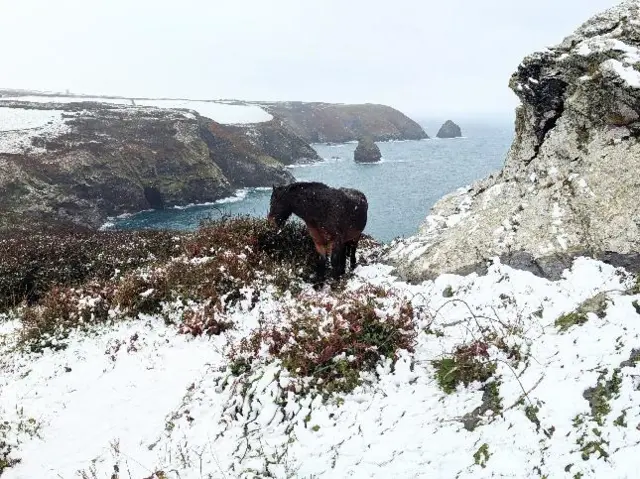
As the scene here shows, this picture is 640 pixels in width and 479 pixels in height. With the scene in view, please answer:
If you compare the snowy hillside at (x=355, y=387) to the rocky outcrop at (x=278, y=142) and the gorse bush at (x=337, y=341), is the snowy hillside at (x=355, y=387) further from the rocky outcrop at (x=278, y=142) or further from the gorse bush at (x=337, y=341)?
the rocky outcrop at (x=278, y=142)

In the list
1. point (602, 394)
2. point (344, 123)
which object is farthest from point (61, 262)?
point (344, 123)

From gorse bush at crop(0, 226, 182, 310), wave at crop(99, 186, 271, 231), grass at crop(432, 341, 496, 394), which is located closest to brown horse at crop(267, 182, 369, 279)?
gorse bush at crop(0, 226, 182, 310)

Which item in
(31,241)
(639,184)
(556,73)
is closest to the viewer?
A: (639,184)

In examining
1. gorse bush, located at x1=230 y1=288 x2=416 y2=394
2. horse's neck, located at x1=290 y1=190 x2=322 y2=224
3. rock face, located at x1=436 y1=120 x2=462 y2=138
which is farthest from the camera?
rock face, located at x1=436 y1=120 x2=462 y2=138

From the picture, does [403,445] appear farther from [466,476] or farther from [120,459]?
[120,459]

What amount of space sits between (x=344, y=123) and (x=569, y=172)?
176 meters

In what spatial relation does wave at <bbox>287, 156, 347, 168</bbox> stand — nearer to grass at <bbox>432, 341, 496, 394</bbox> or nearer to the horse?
the horse

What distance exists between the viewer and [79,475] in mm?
5875

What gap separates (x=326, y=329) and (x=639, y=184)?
6.44 metres

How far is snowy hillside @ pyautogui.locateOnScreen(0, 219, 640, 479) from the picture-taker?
15.0ft

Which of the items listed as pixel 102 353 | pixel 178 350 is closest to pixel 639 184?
pixel 178 350

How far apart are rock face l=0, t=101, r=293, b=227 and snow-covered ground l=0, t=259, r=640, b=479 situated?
41.3 meters

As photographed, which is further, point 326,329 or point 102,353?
point 102,353

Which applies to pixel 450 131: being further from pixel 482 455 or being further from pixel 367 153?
pixel 482 455
